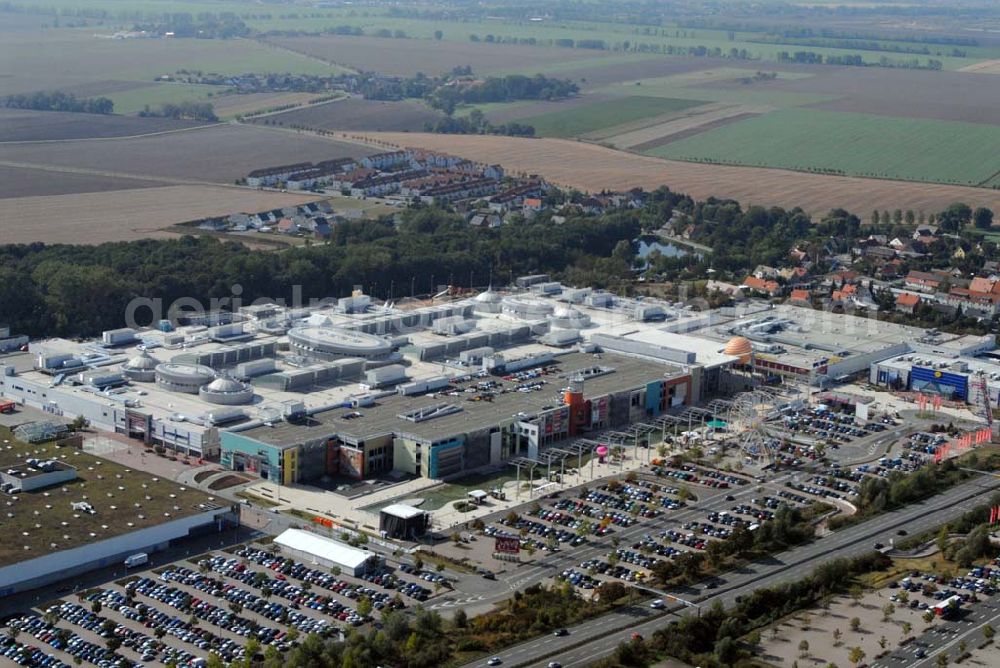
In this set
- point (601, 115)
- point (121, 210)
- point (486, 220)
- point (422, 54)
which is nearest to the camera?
point (121, 210)

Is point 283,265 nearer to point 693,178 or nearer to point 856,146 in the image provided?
point 693,178

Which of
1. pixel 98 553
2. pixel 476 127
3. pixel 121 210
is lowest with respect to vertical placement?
pixel 121 210

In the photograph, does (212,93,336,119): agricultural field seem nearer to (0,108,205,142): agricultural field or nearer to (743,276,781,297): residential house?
(0,108,205,142): agricultural field

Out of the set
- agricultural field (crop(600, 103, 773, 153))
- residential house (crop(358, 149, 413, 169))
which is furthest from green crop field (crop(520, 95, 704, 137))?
residential house (crop(358, 149, 413, 169))

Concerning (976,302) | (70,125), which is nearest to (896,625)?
(976,302)

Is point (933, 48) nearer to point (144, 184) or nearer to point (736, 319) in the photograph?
point (144, 184)

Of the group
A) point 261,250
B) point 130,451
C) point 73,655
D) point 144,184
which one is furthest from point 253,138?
point 73,655
